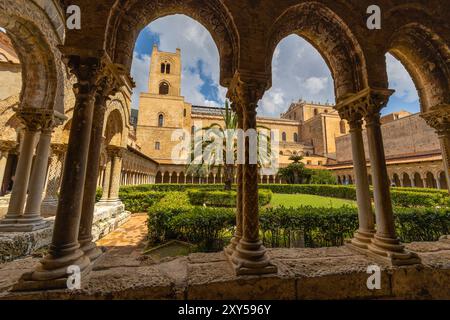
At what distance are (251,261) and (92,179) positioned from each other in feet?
7.48

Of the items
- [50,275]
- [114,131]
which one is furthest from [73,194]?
[114,131]

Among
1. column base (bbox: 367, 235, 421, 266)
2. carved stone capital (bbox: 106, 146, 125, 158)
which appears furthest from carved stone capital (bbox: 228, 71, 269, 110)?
carved stone capital (bbox: 106, 146, 125, 158)

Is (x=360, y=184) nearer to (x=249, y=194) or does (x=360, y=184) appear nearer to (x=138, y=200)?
(x=249, y=194)

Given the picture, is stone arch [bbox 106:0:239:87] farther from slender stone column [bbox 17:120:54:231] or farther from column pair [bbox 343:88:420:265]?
slender stone column [bbox 17:120:54:231]

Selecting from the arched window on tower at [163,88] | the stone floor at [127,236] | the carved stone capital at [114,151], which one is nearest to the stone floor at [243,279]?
the stone floor at [127,236]

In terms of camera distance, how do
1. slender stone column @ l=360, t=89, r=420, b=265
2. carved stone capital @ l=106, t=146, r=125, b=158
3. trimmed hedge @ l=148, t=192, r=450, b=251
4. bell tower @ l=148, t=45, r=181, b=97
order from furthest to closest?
1. bell tower @ l=148, t=45, r=181, b=97
2. carved stone capital @ l=106, t=146, r=125, b=158
3. trimmed hedge @ l=148, t=192, r=450, b=251
4. slender stone column @ l=360, t=89, r=420, b=265

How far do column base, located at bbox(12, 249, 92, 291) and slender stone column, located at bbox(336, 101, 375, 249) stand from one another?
3.79 metres

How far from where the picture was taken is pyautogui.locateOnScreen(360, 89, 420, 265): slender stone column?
2.81 metres

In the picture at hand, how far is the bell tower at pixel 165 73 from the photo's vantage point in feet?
107

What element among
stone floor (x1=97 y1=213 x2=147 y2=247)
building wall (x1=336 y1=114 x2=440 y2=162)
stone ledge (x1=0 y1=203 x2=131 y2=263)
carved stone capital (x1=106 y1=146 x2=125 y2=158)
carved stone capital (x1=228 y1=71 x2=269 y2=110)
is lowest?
stone floor (x1=97 y1=213 x2=147 y2=247)

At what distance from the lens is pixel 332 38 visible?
3.69 metres

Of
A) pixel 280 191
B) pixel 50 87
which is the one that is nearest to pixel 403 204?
pixel 280 191

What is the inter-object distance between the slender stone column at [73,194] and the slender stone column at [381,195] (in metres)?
3.72
